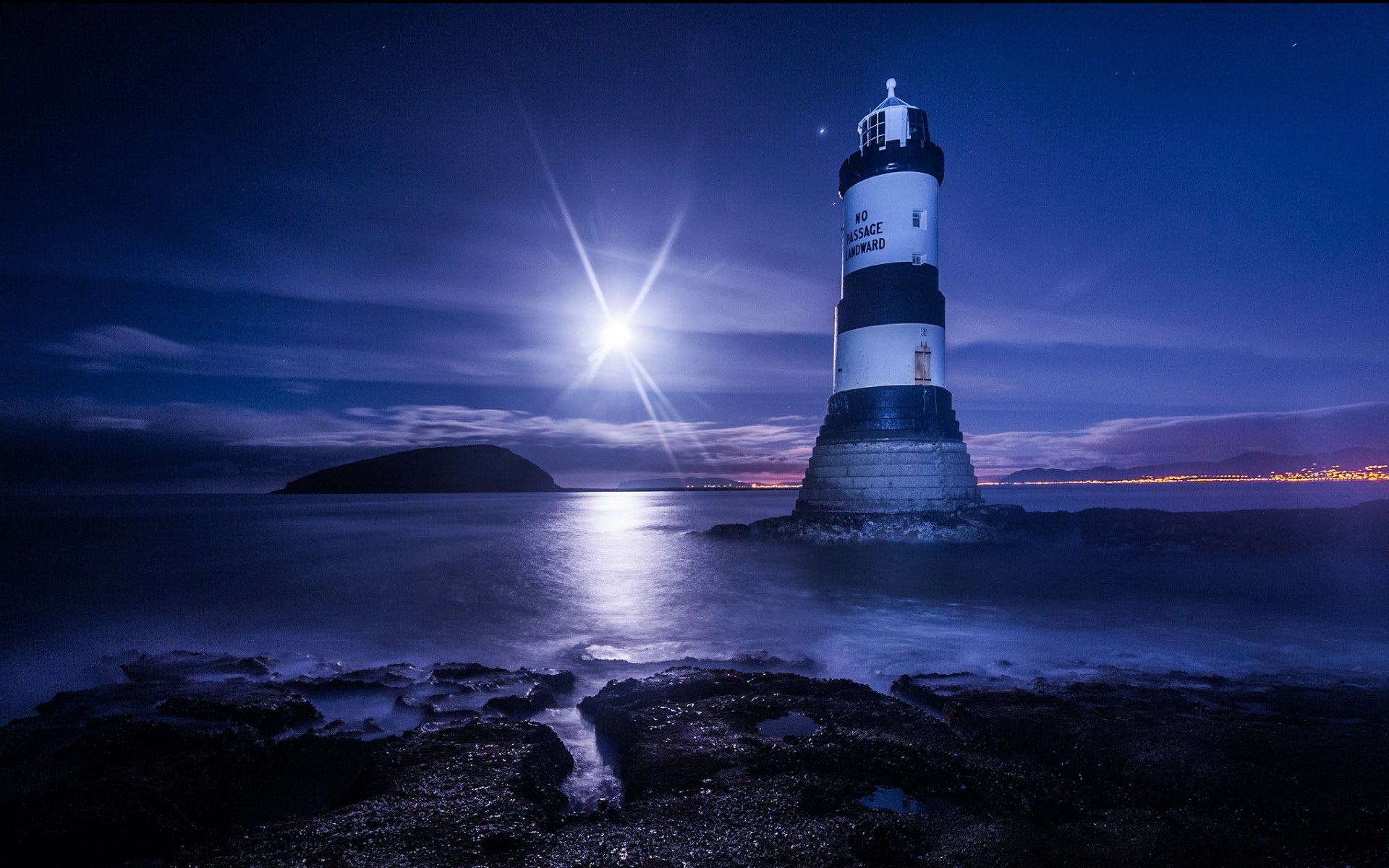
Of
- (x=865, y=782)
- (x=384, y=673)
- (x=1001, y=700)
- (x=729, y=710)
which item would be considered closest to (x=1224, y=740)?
(x=1001, y=700)

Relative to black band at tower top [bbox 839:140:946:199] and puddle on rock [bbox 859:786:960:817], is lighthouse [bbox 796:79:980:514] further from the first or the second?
puddle on rock [bbox 859:786:960:817]

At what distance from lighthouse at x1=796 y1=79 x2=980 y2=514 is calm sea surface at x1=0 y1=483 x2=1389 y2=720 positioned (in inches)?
86.2

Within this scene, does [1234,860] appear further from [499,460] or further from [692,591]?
[499,460]

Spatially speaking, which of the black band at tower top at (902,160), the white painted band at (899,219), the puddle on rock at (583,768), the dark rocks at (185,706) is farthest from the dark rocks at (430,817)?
the black band at tower top at (902,160)

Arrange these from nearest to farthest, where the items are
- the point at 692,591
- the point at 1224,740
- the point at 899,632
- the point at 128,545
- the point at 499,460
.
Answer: the point at 1224,740
the point at 899,632
the point at 692,591
the point at 128,545
the point at 499,460

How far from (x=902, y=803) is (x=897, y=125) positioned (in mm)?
20589

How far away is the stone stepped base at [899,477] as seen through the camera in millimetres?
18984

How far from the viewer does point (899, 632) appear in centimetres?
1015

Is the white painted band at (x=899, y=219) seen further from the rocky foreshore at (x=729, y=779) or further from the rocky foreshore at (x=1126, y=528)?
the rocky foreshore at (x=729, y=779)

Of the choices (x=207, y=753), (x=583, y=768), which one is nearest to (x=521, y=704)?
(x=583, y=768)

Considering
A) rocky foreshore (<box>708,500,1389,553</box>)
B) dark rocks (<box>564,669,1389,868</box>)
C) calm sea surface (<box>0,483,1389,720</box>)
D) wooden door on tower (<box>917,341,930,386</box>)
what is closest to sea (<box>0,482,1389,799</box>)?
calm sea surface (<box>0,483,1389,720</box>)

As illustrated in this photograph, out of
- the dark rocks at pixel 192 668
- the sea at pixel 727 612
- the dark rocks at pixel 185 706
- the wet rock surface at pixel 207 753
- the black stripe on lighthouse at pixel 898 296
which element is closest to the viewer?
the wet rock surface at pixel 207 753

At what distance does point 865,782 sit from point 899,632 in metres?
7.15

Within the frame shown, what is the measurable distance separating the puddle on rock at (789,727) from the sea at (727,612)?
1768 mm
